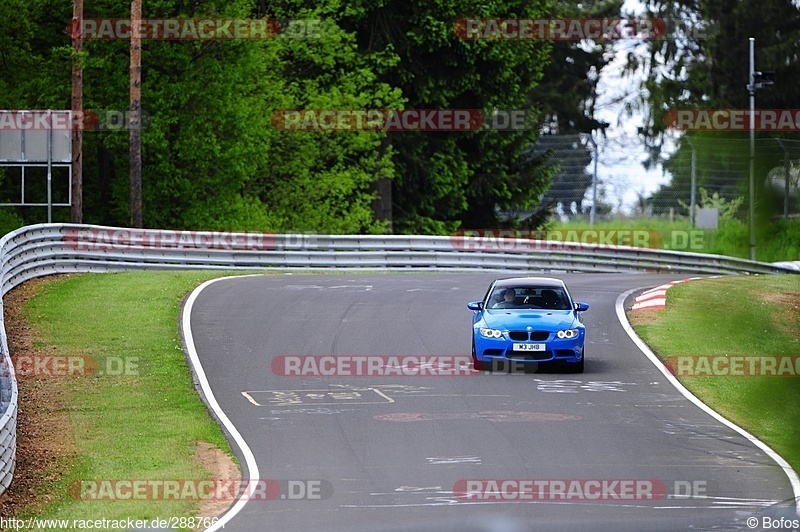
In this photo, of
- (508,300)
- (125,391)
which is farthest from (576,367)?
(125,391)

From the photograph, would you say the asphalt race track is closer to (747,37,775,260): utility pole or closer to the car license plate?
the car license plate

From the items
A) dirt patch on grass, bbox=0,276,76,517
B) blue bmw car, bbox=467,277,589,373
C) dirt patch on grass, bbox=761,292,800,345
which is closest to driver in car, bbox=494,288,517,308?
blue bmw car, bbox=467,277,589,373

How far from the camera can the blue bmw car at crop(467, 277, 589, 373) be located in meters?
19.0

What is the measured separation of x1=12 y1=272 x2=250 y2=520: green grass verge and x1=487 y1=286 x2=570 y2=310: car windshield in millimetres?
5186

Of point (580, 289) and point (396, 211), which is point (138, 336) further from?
point (396, 211)

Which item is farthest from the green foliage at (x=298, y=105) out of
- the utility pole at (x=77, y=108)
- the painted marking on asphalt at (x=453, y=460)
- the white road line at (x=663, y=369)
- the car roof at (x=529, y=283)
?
the painted marking on asphalt at (x=453, y=460)

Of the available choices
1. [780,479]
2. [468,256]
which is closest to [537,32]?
[468,256]

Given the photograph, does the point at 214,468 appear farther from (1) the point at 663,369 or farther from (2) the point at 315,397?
(1) the point at 663,369

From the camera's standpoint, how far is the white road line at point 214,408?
453 inches

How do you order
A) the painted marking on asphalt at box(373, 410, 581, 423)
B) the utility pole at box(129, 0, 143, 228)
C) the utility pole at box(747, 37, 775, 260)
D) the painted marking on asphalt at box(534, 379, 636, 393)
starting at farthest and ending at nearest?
the utility pole at box(129, 0, 143, 228) < the painted marking on asphalt at box(534, 379, 636, 393) < the painted marking on asphalt at box(373, 410, 581, 423) < the utility pole at box(747, 37, 775, 260)

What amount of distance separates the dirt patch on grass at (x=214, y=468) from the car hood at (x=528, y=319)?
5.93 metres

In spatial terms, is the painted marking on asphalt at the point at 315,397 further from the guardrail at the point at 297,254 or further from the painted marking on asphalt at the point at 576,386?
the guardrail at the point at 297,254

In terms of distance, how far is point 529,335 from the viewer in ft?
62.4

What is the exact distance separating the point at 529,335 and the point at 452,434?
4.40 meters
